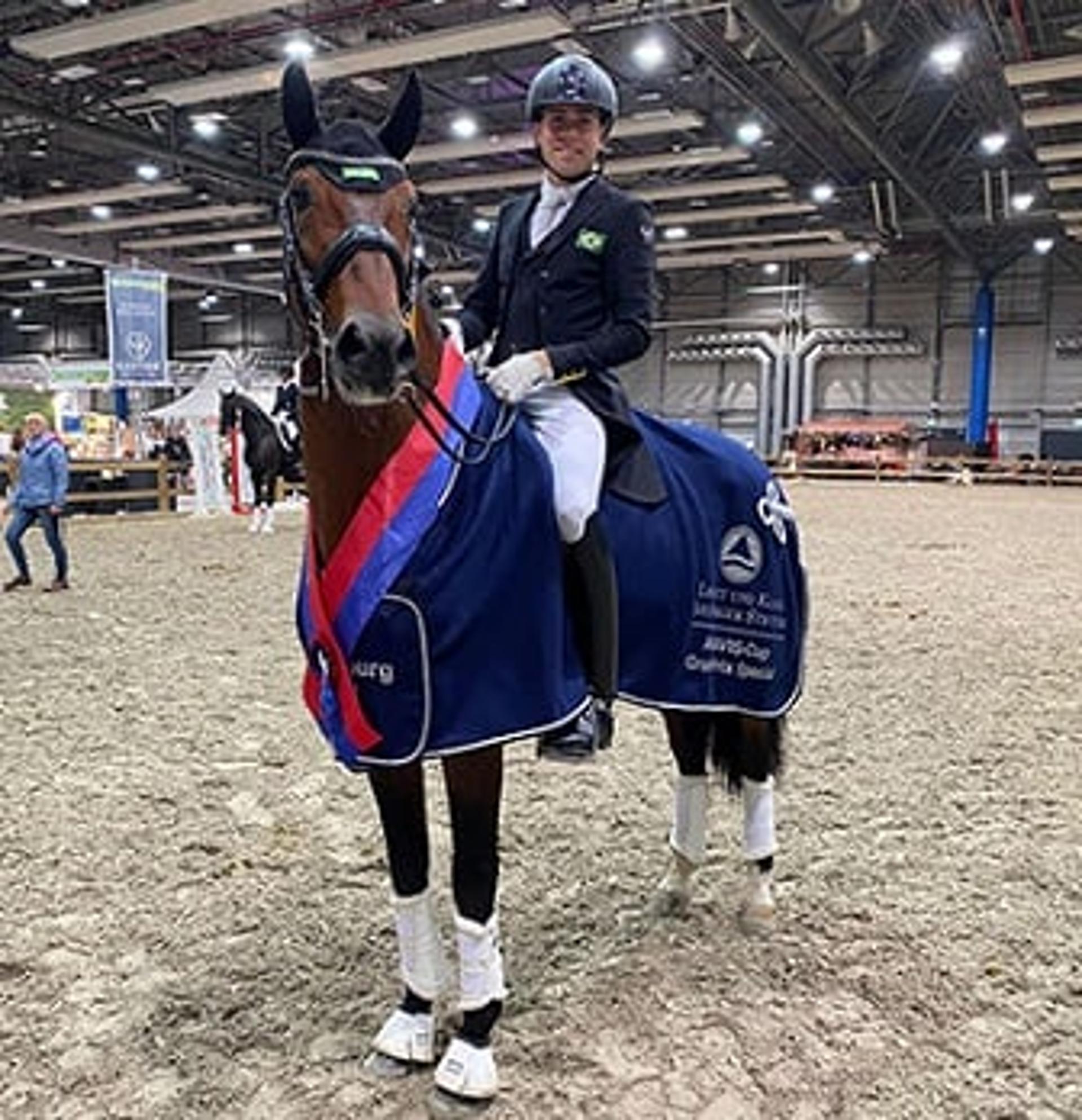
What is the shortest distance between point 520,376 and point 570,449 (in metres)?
0.20

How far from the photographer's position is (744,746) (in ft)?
10.4

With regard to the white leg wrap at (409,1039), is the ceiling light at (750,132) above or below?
above

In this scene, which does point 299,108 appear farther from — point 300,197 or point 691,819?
point 691,819

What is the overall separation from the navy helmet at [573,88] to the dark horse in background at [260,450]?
1296cm

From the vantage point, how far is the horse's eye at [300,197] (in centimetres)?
201

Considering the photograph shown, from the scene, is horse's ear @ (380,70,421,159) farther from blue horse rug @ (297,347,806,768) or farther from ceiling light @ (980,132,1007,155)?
ceiling light @ (980,132,1007,155)

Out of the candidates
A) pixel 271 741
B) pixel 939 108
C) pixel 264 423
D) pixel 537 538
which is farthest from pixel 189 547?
pixel 939 108

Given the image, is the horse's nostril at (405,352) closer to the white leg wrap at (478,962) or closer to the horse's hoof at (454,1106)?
the white leg wrap at (478,962)

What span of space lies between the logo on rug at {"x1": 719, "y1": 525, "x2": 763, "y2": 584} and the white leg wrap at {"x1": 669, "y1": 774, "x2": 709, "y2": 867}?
2.16 ft

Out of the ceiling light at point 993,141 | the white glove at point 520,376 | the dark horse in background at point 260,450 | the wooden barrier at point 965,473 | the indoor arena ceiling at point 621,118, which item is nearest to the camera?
the white glove at point 520,376

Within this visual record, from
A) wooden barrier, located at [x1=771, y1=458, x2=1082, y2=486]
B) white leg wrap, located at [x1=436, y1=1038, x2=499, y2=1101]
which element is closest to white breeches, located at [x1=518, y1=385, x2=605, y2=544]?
white leg wrap, located at [x1=436, y1=1038, x2=499, y2=1101]

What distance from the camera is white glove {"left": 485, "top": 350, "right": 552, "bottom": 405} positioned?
92.2 inches

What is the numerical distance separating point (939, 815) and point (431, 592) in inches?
106

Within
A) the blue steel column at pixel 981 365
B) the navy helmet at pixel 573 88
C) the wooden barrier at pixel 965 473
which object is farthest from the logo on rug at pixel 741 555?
the blue steel column at pixel 981 365
